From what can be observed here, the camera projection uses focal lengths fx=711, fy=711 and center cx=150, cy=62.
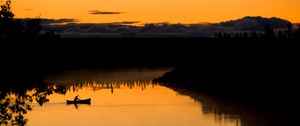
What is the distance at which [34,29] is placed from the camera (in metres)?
38.8

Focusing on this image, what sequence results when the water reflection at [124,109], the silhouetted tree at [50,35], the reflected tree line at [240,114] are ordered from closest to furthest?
the silhouetted tree at [50,35]
the reflected tree line at [240,114]
the water reflection at [124,109]

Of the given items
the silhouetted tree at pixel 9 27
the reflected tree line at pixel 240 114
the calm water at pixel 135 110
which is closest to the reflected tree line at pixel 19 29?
the silhouetted tree at pixel 9 27

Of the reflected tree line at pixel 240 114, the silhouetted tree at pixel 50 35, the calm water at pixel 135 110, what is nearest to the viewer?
the silhouetted tree at pixel 50 35

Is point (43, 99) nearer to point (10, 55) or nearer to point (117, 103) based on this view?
point (10, 55)

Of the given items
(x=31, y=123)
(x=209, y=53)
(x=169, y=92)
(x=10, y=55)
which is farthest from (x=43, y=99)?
(x=209, y=53)

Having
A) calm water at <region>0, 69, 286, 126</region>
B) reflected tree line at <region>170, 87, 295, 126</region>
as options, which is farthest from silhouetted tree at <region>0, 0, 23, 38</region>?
reflected tree line at <region>170, 87, 295, 126</region>

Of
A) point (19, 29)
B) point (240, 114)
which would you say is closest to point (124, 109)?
point (240, 114)

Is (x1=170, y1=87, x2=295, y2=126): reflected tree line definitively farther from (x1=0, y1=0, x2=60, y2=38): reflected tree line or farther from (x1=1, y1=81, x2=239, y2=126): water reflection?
(x1=0, y1=0, x2=60, y2=38): reflected tree line

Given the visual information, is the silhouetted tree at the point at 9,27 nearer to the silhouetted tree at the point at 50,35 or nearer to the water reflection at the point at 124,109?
the silhouetted tree at the point at 50,35

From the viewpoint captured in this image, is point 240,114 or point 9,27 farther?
point 240,114

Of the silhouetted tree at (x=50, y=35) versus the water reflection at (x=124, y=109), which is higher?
the silhouetted tree at (x=50, y=35)

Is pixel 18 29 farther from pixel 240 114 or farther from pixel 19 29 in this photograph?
pixel 240 114

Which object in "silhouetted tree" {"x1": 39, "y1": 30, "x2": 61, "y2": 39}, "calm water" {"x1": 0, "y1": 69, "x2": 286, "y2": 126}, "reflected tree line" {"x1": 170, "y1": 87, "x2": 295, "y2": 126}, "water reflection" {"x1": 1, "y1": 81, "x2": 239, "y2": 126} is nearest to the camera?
"silhouetted tree" {"x1": 39, "y1": 30, "x2": 61, "y2": 39}

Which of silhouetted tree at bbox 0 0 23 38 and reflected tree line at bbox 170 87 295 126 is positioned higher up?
silhouetted tree at bbox 0 0 23 38
